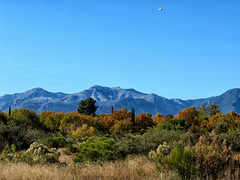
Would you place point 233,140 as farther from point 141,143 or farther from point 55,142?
point 55,142

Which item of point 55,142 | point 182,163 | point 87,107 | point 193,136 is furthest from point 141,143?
point 87,107

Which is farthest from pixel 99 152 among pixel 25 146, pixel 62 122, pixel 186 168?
pixel 62 122

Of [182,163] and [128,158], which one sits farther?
[128,158]

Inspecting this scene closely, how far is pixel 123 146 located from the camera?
19.0 meters

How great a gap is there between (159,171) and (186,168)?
0.98 metres

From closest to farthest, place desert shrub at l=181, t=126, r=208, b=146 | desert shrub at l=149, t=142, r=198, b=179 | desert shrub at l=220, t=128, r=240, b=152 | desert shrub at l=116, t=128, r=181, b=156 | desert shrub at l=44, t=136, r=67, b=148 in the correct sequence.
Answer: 1. desert shrub at l=149, t=142, r=198, b=179
2. desert shrub at l=116, t=128, r=181, b=156
3. desert shrub at l=220, t=128, r=240, b=152
4. desert shrub at l=181, t=126, r=208, b=146
5. desert shrub at l=44, t=136, r=67, b=148

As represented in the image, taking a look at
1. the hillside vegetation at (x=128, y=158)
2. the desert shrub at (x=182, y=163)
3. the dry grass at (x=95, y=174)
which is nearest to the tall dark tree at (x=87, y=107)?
the hillside vegetation at (x=128, y=158)

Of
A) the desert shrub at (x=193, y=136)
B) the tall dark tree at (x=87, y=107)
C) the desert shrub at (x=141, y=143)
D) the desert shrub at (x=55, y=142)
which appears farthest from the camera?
the tall dark tree at (x=87, y=107)

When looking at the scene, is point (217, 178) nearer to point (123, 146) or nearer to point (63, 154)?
point (123, 146)

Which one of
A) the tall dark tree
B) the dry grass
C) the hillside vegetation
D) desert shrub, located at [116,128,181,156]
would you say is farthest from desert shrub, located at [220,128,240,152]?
the tall dark tree

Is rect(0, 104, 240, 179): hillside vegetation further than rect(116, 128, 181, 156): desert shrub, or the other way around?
rect(116, 128, 181, 156): desert shrub

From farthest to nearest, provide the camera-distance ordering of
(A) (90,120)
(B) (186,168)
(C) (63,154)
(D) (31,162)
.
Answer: (A) (90,120), (C) (63,154), (D) (31,162), (B) (186,168)

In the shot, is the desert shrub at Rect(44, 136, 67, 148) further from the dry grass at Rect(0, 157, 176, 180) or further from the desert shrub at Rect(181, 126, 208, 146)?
the dry grass at Rect(0, 157, 176, 180)

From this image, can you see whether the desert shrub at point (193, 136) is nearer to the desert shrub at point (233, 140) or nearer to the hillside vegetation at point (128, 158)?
the hillside vegetation at point (128, 158)
